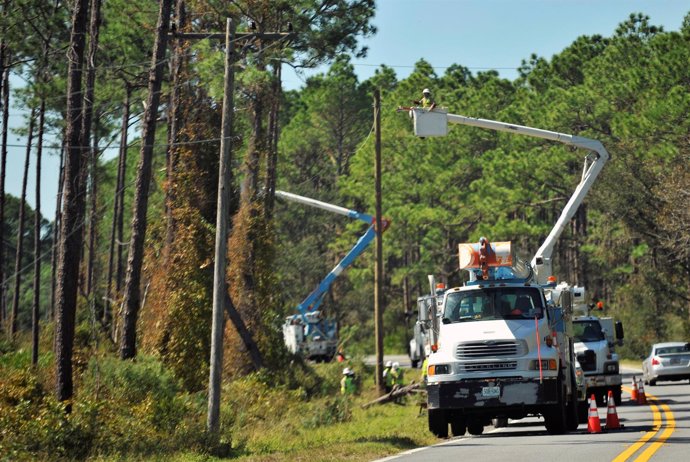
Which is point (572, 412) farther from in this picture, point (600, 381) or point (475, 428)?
point (600, 381)

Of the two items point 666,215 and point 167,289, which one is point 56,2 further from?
point 666,215

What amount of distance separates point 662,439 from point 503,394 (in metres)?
2.82

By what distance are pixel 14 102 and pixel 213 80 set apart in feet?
66.7

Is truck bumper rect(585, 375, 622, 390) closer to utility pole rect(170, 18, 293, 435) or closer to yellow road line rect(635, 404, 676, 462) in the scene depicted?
yellow road line rect(635, 404, 676, 462)

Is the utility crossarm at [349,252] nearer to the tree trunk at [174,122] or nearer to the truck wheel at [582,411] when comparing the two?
the tree trunk at [174,122]

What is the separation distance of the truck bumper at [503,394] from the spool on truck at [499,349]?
17 millimetres

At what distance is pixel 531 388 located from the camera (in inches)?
859

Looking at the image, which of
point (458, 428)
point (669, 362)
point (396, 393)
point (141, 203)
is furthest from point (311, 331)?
point (458, 428)

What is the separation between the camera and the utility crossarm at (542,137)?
2742 cm

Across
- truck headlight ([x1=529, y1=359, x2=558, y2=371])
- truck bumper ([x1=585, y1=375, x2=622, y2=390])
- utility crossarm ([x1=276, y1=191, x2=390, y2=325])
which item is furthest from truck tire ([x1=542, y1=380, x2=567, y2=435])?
utility crossarm ([x1=276, y1=191, x2=390, y2=325])

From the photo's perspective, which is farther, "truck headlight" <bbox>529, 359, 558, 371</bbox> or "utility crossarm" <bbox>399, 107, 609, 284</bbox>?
"utility crossarm" <bbox>399, 107, 609, 284</bbox>

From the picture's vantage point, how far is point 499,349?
72.4ft

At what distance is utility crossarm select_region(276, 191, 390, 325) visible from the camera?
53.1 meters

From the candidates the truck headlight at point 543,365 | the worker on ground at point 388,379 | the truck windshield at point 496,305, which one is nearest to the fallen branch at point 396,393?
the worker on ground at point 388,379
